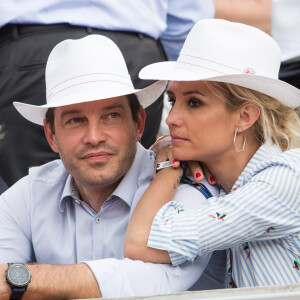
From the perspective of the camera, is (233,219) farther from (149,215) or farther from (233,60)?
(233,60)

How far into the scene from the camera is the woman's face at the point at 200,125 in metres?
2.47

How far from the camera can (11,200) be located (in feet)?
9.04

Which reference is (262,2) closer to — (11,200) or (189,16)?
(189,16)

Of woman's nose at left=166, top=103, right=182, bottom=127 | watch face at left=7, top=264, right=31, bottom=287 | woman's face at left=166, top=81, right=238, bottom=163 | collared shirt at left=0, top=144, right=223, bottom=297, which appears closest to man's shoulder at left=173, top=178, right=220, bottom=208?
collared shirt at left=0, top=144, right=223, bottom=297

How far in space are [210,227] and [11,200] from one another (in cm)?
93

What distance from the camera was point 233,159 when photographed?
2531mm

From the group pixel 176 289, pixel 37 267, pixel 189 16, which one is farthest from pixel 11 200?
pixel 189 16

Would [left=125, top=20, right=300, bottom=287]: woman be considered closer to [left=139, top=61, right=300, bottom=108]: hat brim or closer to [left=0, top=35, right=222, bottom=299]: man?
[left=139, top=61, right=300, bottom=108]: hat brim

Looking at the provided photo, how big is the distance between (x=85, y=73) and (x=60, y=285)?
86cm

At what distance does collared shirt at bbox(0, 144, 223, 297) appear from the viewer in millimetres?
2611

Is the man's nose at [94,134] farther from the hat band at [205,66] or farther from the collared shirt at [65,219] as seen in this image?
the hat band at [205,66]

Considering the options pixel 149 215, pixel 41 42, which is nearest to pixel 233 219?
pixel 149 215

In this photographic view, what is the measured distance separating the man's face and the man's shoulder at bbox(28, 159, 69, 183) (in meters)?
0.20

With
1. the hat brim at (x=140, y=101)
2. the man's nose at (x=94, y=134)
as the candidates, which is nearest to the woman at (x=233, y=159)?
the hat brim at (x=140, y=101)
